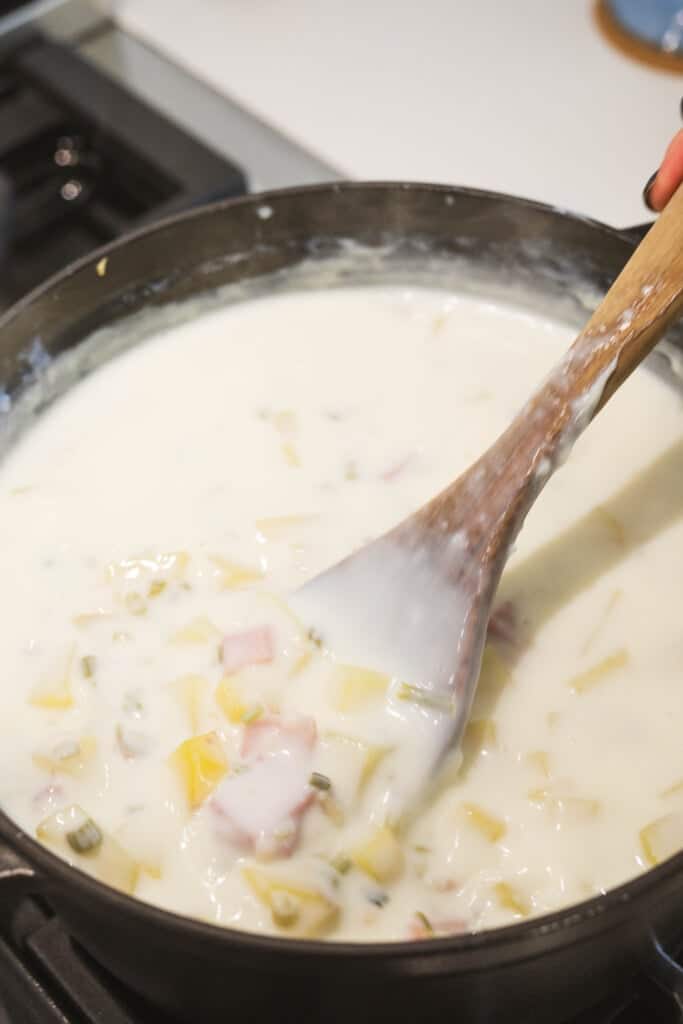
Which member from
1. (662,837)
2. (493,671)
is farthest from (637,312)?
(662,837)

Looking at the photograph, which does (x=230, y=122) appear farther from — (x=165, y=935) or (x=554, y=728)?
(x=165, y=935)

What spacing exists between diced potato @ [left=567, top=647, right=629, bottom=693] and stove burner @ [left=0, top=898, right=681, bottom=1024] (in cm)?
25

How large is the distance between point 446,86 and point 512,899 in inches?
53.6

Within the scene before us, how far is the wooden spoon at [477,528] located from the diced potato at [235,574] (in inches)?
3.6

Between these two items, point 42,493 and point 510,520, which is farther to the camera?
point 42,493

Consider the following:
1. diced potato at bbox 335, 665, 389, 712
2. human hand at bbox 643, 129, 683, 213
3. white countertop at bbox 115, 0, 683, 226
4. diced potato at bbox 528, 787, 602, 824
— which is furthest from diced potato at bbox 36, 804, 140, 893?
white countertop at bbox 115, 0, 683, 226

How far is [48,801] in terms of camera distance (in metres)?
0.92

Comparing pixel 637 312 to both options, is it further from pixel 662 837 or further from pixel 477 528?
pixel 662 837

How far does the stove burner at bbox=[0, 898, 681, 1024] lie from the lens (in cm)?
87

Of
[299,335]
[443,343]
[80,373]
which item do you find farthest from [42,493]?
[443,343]

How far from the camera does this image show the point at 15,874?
2.36ft

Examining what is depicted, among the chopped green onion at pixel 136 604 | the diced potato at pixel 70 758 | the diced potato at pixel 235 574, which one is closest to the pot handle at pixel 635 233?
the diced potato at pixel 235 574

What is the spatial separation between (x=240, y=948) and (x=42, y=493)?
67 centimetres

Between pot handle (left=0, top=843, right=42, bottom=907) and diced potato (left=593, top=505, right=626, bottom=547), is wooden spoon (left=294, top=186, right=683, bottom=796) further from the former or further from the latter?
pot handle (left=0, top=843, right=42, bottom=907)
